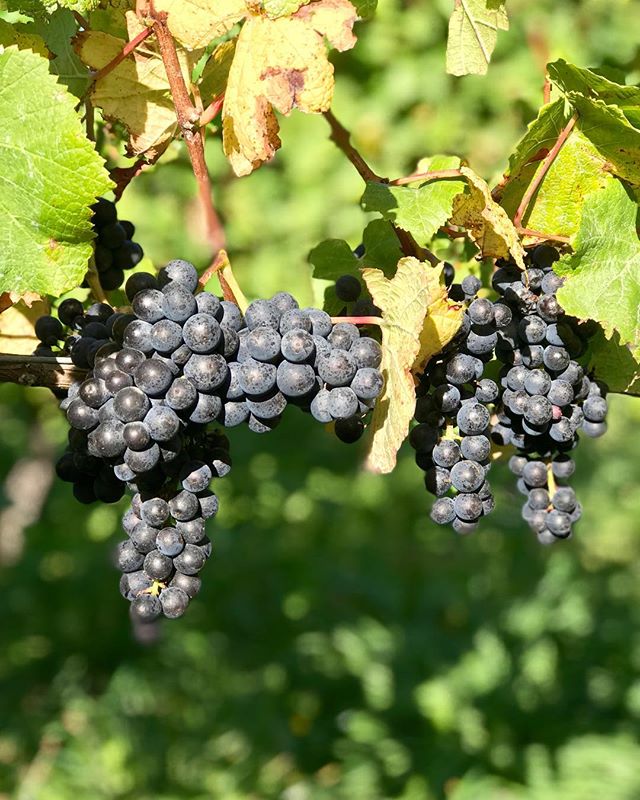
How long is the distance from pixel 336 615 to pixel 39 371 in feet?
8.23

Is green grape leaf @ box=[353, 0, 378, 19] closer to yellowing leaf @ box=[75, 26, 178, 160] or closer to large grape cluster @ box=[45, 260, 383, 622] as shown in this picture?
yellowing leaf @ box=[75, 26, 178, 160]

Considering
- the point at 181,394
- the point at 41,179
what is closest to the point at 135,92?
the point at 41,179

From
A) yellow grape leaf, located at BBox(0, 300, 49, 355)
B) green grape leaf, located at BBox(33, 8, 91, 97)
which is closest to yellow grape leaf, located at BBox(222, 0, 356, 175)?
green grape leaf, located at BBox(33, 8, 91, 97)

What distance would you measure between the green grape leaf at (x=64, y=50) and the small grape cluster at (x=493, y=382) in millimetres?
520

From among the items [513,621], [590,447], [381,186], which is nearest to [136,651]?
[513,621]

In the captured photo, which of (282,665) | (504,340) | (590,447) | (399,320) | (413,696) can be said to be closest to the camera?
(399,320)

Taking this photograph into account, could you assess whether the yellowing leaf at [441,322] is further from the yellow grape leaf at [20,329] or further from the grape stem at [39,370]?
the yellow grape leaf at [20,329]

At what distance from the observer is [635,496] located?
4043 mm

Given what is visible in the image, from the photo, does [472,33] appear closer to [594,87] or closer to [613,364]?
[594,87]

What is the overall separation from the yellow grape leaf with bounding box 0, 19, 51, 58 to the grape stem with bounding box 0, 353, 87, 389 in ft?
1.14

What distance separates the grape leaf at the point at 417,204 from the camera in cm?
110

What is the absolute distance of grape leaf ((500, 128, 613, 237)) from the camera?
3.62ft

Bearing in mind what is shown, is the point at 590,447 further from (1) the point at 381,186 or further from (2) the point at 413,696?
(1) the point at 381,186

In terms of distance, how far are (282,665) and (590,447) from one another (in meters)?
1.57
